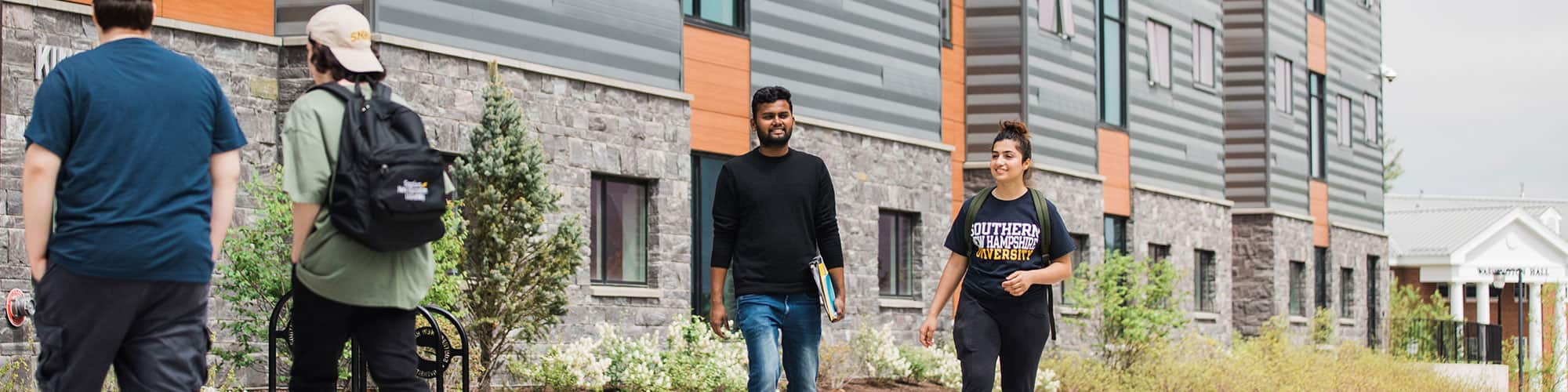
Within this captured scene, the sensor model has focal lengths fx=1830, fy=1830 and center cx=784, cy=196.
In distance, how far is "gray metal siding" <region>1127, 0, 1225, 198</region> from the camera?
25656mm

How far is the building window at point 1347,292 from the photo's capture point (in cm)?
3331

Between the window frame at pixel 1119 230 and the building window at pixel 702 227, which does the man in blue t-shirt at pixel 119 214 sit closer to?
the building window at pixel 702 227

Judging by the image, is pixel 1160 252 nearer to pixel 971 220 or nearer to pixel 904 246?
pixel 904 246

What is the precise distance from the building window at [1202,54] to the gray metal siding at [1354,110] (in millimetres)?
5041

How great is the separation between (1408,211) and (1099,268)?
35.2 meters

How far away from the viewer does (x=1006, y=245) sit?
9383 mm

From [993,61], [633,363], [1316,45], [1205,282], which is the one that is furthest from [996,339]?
[1316,45]

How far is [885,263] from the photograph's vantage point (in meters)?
20.1

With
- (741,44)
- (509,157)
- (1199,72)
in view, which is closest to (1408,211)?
(1199,72)

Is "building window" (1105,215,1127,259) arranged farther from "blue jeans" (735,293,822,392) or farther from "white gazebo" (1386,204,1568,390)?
"white gazebo" (1386,204,1568,390)

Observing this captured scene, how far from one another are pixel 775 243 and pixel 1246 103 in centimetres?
2276

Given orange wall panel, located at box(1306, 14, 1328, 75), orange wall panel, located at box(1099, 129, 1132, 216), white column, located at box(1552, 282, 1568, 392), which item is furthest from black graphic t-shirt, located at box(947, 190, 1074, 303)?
white column, located at box(1552, 282, 1568, 392)

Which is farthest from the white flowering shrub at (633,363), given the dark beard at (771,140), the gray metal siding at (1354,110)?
the gray metal siding at (1354,110)

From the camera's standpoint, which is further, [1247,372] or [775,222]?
[1247,372]
